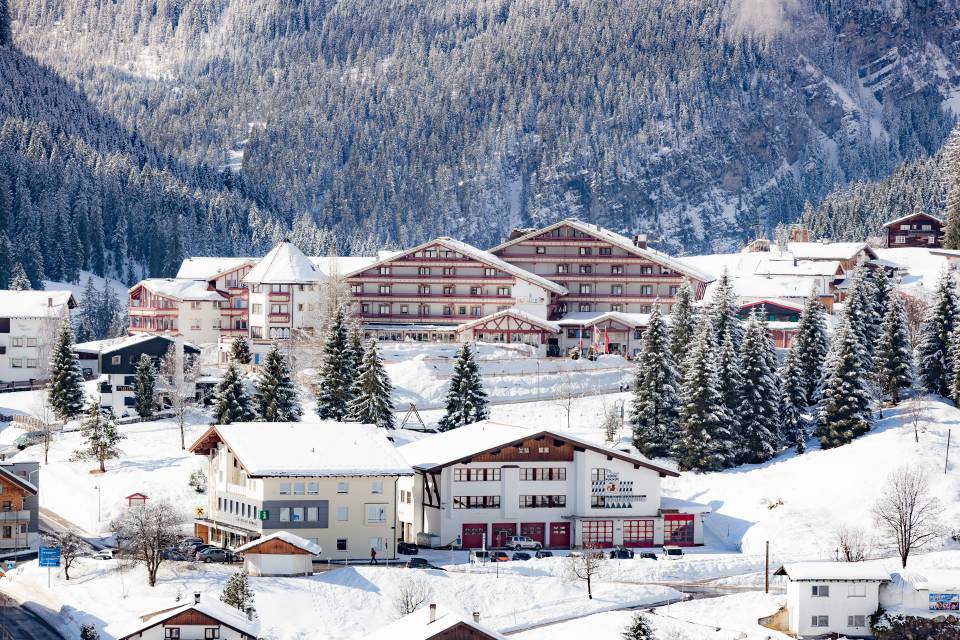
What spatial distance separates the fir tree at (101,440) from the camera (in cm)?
11275

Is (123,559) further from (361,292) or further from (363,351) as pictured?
(361,292)

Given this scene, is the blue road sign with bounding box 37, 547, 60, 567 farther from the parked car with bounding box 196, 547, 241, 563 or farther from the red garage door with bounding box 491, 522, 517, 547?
the red garage door with bounding box 491, 522, 517, 547

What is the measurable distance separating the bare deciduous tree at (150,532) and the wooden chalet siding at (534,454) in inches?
688

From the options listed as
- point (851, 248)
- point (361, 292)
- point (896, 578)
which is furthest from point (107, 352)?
point (851, 248)

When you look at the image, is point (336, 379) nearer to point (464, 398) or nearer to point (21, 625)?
point (464, 398)

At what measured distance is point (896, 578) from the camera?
278 feet

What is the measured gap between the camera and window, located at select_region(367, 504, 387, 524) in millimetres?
95188

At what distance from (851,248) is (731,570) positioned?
330 ft

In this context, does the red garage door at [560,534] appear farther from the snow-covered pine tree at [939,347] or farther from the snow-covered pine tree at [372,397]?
the snow-covered pine tree at [939,347]

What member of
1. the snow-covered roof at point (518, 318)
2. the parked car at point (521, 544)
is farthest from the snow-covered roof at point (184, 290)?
the parked car at point (521, 544)

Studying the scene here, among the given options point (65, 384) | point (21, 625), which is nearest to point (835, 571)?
point (21, 625)

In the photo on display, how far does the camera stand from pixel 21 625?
79.2 metres

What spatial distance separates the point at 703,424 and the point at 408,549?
23.9 m

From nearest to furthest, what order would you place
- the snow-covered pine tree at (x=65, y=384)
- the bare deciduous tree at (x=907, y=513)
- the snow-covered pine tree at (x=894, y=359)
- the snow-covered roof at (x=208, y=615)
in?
the snow-covered roof at (x=208, y=615), the bare deciduous tree at (x=907, y=513), the snow-covered pine tree at (x=894, y=359), the snow-covered pine tree at (x=65, y=384)
